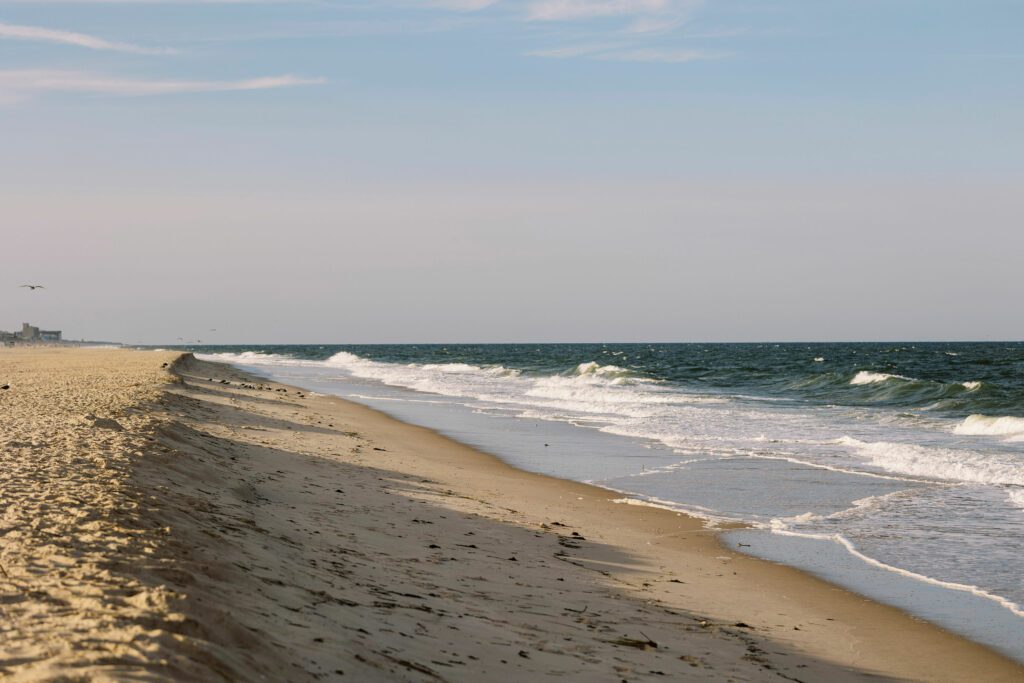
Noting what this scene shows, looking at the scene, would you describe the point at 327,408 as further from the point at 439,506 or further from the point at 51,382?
the point at 439,506

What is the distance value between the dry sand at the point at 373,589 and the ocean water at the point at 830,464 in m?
0.87

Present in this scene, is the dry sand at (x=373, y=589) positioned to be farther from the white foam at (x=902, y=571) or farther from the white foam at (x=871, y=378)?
the white foam at (x=871, y=378)

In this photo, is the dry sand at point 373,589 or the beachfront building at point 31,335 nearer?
the dry sand at point 373,589

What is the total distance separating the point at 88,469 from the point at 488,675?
6.09 m

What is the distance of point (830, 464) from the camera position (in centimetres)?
1720

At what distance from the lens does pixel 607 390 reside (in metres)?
39.7

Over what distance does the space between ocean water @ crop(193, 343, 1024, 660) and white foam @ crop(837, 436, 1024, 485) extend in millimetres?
50

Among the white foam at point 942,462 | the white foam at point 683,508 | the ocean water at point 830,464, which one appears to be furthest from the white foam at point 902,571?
the white foam at point 942,462

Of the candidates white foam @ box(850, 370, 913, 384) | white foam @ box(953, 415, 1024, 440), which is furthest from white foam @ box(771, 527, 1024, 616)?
white foam @ box(850, 370, 913, 384)

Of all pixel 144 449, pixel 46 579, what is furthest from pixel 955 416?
pixel 46 579

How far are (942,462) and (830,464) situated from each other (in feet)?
6.59

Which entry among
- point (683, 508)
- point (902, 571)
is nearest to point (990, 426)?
point (683, 508)

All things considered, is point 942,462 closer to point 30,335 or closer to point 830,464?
point 830,464

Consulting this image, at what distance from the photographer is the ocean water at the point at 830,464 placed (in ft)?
30.8
